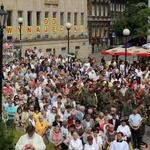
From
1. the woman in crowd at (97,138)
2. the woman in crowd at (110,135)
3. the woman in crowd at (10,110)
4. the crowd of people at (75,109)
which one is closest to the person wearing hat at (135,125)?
the crowd of people at (75,109)

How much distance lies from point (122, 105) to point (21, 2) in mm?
38055

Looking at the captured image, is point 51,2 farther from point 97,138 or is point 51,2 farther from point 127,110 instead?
point 97,138

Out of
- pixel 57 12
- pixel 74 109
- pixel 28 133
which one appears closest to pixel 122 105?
pixel 74 109

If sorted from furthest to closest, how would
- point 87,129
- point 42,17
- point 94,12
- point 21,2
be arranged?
1. point 94,12
2. point 42,17
3. point 21,2
4. point 87,129

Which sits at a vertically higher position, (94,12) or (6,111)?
(94,12)

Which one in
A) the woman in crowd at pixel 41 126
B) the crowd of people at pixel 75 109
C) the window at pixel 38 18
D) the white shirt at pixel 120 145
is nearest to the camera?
the white shirt at pixel 120 145

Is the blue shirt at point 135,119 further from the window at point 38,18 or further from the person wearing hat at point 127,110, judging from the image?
the window at point 38,18

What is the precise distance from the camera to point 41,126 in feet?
63.1

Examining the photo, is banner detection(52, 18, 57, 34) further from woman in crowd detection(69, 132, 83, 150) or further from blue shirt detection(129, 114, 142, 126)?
woman in crowd detection(69, 132, 83, 150)

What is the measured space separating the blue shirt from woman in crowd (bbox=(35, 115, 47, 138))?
142 inches

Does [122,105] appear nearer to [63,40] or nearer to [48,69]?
[48,69]

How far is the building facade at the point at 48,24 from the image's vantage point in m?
58.4

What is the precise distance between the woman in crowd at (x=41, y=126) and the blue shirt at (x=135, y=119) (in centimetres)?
361

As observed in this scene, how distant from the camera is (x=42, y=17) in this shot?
63719 mm
